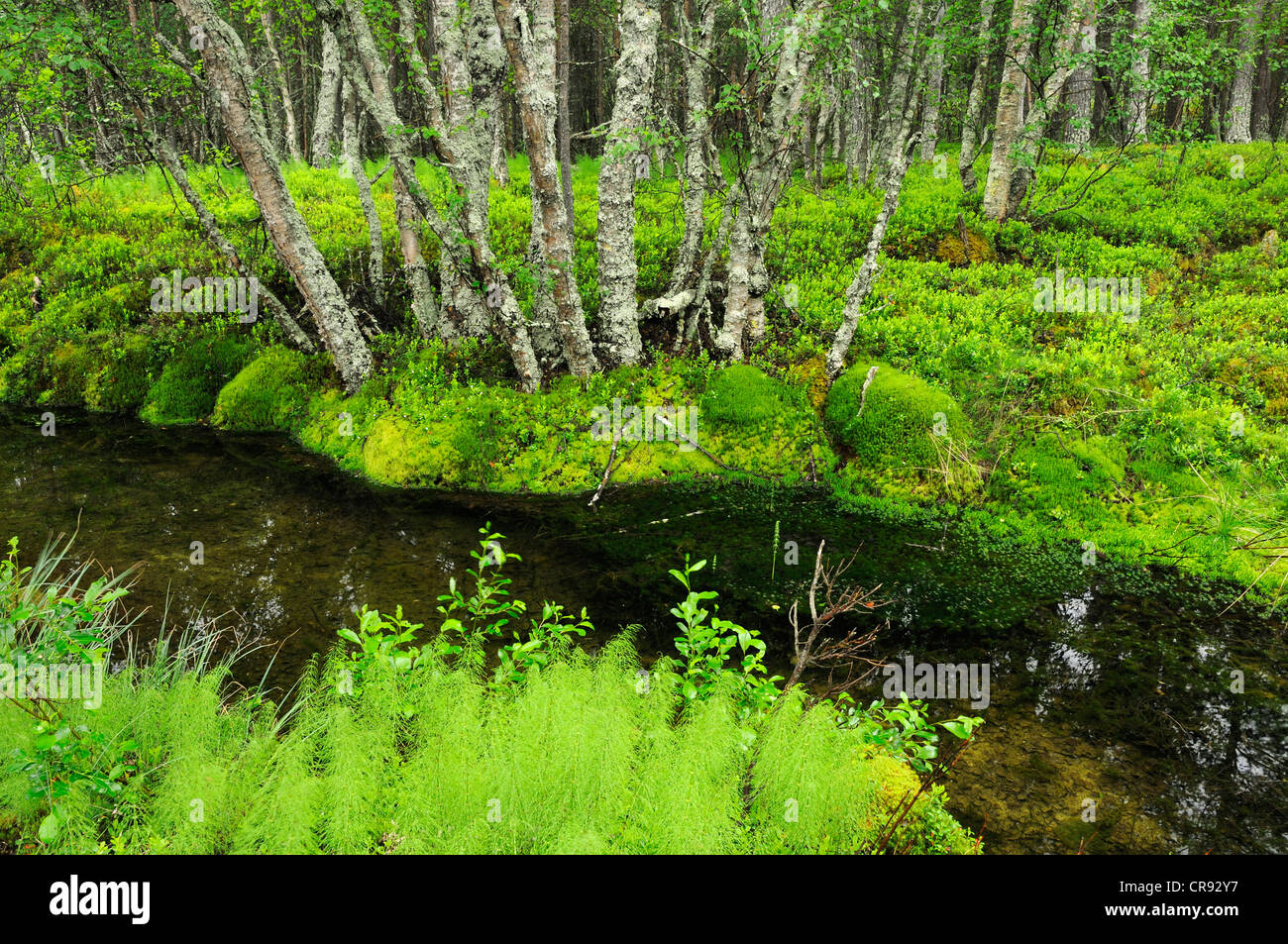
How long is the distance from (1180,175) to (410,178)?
17953mm

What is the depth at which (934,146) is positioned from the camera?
22.8 m

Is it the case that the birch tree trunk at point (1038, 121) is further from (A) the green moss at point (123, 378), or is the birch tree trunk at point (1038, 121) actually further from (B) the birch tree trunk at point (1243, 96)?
(A) the green moss at point (123, 378)

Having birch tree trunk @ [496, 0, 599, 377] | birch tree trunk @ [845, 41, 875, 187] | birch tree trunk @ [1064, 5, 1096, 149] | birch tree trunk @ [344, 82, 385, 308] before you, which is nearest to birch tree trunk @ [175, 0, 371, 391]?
birch tree trunk @ [344, 82, 385, 308]

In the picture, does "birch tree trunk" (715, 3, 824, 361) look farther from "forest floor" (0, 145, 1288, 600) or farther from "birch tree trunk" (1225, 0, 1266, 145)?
"birch tree trunk" (1225, 0, 1266, 145)

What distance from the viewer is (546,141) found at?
29.6 feet

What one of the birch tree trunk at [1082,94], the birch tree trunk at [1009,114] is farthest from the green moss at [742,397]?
the birch tree trunk at [1082,94]

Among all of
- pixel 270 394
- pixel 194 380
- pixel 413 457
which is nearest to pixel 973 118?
pixel 413 457

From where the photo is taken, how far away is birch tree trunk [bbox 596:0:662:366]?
9.26 m

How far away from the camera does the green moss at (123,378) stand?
1280 cm

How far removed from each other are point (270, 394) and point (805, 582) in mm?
9822

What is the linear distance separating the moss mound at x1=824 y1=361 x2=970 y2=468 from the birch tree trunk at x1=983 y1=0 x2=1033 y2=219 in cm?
676
